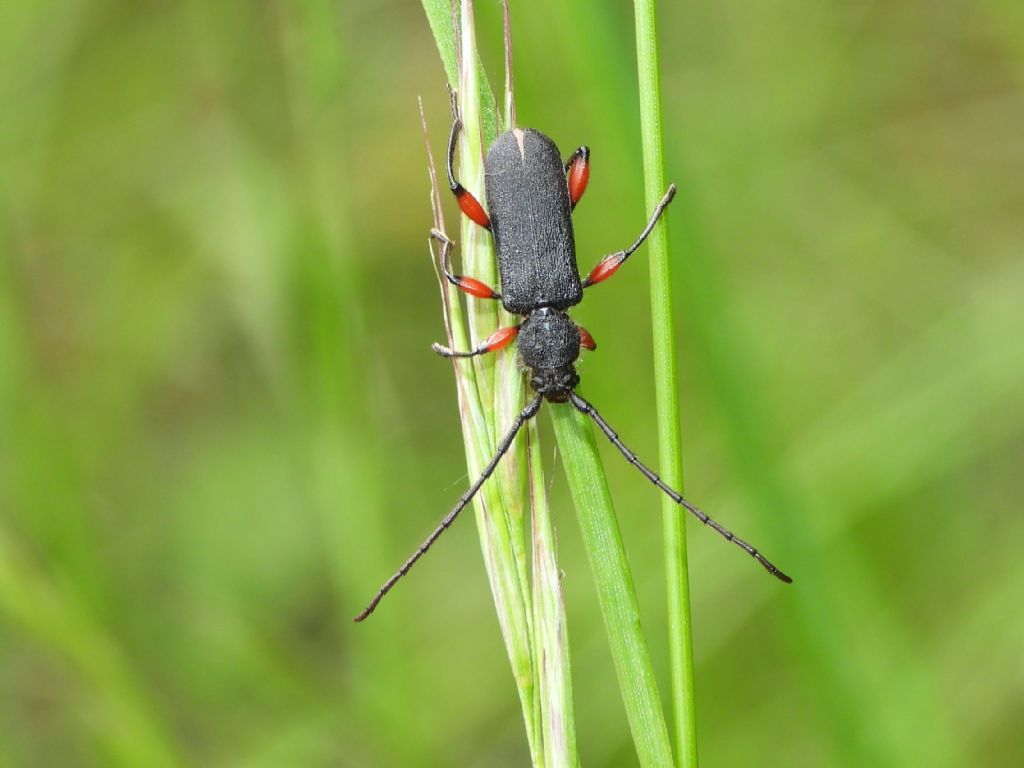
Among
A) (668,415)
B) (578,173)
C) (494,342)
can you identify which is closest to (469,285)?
(494,342)

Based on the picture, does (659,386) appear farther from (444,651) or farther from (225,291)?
(225,291)

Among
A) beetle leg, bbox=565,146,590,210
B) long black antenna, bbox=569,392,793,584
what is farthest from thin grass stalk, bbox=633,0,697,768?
beetle leg, bbox=565,146,590,210

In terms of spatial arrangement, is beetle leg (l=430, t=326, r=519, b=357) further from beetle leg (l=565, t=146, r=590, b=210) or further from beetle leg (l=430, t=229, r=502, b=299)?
beetle leg (l=565, t=146, r=590, b=210)

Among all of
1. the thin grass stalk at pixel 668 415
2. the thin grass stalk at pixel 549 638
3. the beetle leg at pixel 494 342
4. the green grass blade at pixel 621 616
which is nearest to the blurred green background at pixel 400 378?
the beetle leg at pixel 494 342

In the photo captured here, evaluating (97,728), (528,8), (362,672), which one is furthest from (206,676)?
(528,8)

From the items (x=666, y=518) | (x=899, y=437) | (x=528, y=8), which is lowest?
(x=666, y=518)

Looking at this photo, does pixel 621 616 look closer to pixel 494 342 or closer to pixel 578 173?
pixel 494 342
